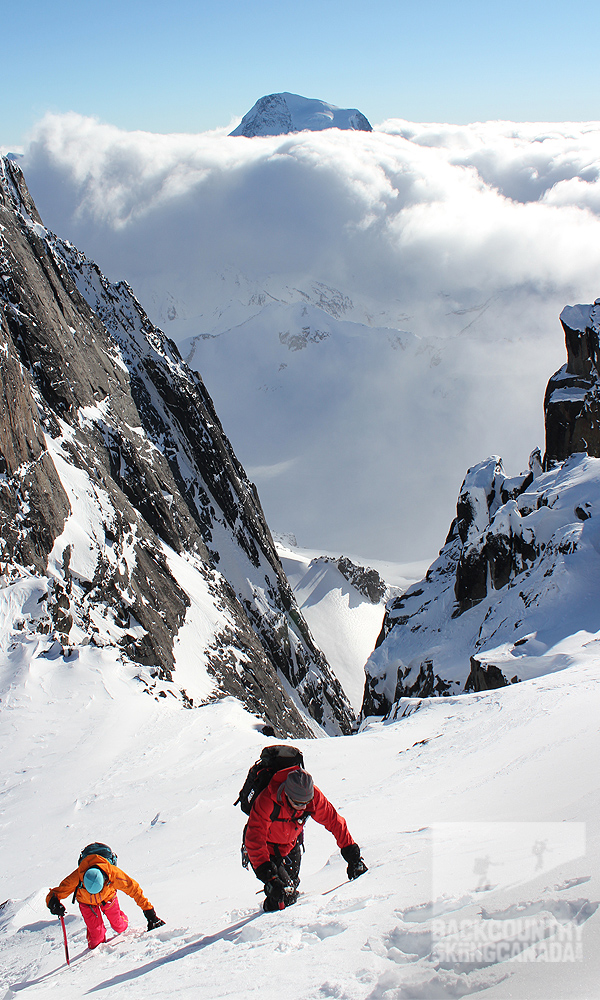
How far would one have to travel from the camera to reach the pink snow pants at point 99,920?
21.5 feet

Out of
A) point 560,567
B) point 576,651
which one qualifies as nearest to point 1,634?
point 576,651

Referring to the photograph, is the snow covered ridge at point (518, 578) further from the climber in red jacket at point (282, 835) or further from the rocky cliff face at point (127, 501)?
the climber in red jacket at point (282, 835)

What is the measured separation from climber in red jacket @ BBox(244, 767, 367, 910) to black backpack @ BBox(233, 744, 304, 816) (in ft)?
0.30

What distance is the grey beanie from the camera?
534cm

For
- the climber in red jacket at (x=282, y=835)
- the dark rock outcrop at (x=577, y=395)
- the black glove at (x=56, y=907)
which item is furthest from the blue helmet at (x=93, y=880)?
the dark rock outcrop at (x=577, y=395)

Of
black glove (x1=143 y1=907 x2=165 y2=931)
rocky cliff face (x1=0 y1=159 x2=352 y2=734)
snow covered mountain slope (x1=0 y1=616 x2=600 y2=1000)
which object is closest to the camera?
snow covered mountain slope (x1=0 y1=616 x2=600 y2=1000)

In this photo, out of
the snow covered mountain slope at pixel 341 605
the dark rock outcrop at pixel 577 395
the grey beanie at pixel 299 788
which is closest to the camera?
the grey beanie at pixel 299 788

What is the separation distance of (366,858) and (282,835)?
4.57 ft

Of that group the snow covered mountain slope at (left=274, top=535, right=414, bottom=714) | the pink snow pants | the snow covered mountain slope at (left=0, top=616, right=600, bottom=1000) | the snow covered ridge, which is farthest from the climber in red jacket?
the snow covered mountain slope at (left=274, top=535, right=414, bottom=714)

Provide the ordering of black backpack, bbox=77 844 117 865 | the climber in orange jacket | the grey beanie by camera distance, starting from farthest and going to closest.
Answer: black backpack, bbox=77 844 117 865 < the climber in orange jacket < the grey beanie

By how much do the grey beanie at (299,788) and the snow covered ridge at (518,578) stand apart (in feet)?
64.5

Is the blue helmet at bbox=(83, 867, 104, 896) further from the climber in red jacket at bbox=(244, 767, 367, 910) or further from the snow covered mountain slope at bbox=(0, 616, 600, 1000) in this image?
the climber in red jacket at bbox=(244, 767, 367, 910)

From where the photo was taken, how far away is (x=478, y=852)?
16.7ft

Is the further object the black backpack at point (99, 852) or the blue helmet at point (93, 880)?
the black backpack at point (99, 852)
